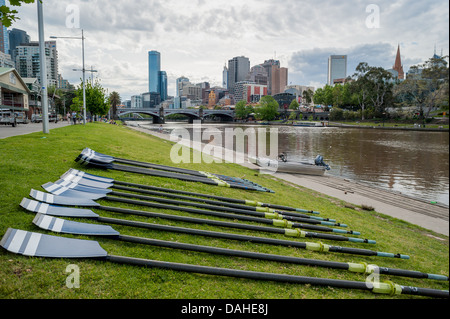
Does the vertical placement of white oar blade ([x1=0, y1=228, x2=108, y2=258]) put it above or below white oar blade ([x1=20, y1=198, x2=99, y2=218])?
below

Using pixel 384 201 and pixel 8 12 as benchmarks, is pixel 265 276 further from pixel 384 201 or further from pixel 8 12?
pixel 384 201

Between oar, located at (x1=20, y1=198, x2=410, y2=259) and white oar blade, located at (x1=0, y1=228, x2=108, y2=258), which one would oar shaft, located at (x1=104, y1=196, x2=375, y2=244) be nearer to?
oar, located at (x1=20, y1=198, x2=410, y2=259)

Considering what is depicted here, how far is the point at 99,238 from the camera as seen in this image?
4.88m

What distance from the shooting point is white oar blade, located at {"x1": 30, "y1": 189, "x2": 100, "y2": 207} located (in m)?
5.91

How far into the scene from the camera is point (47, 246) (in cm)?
433

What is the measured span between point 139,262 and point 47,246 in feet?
4.72

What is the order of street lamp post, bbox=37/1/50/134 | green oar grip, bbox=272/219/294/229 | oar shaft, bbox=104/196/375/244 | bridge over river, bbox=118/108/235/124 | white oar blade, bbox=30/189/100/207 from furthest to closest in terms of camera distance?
1. bridge over river, bbox=118/108/235/124
2. street lamp post, bbox=37/1/50/134
3. green oar grip, bbox=272/219/294/229
4. oar shaft, bbox=104/196/375/244
5. white oar blade, bbox=30/189/100/207

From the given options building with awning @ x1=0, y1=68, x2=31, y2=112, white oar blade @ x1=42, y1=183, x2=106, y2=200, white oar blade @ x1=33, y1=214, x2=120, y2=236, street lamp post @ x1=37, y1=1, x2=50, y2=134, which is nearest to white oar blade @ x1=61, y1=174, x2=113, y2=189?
white oar blade @ x1=42, y1=183, x2=106, y2=200

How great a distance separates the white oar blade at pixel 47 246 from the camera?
4.16 m

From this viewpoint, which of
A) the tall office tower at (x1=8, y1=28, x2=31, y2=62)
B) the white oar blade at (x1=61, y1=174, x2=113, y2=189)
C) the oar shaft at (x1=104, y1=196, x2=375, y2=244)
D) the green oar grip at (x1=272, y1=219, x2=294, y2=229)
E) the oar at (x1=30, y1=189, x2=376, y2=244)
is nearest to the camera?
the oar at (x1=30, y1=189, x2=376, y2=244)

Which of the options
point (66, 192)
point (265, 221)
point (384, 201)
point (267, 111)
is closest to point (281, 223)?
point (265, 221)

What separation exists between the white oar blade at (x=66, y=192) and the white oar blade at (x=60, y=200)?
10.3 inches

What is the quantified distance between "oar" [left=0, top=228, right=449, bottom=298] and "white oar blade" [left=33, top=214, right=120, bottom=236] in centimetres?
40
